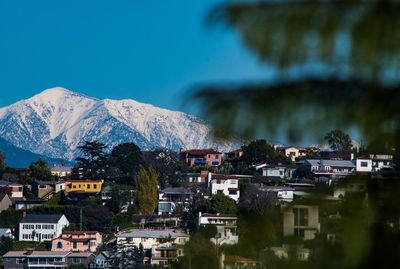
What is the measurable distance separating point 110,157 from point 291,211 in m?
55.9

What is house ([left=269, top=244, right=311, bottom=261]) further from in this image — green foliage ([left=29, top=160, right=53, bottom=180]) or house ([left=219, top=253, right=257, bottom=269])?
green foliage ([left=29, top=160, right=53, bottom=180])

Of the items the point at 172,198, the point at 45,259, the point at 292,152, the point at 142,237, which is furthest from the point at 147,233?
the point at 292,152

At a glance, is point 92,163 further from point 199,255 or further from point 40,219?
point 199,255

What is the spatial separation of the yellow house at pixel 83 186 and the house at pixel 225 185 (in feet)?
19.1

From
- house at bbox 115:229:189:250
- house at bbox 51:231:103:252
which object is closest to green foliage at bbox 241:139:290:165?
house at bbox 51:231:103:252

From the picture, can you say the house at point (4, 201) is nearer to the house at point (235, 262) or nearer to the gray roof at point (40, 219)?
the gray roof at point (40, 219)

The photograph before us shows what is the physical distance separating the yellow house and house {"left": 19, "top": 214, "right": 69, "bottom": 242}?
7.35 meters

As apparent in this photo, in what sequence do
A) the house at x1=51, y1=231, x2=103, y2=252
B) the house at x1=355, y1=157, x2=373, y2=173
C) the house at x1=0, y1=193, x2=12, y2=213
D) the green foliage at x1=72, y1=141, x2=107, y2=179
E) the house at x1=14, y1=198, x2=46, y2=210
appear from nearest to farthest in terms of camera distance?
the house at x1=355, y1=157, x2=373, y2=173, the house at x1=51, y1=231, x2=103, y2=252, the house at x1=14, y1=198, x2=46, y2=210, the house at x1=0, y1=193, x2=12, y2=213, the green foliage at x1=72, y1=141, x2=107, y2=179

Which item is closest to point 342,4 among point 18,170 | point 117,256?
point 117,256

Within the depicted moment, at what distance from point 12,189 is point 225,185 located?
10.8m

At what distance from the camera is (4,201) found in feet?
169

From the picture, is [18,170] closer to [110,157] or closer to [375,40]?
[110,157]

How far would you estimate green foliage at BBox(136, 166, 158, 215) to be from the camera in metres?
48.0

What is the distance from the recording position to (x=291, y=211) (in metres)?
2.24
